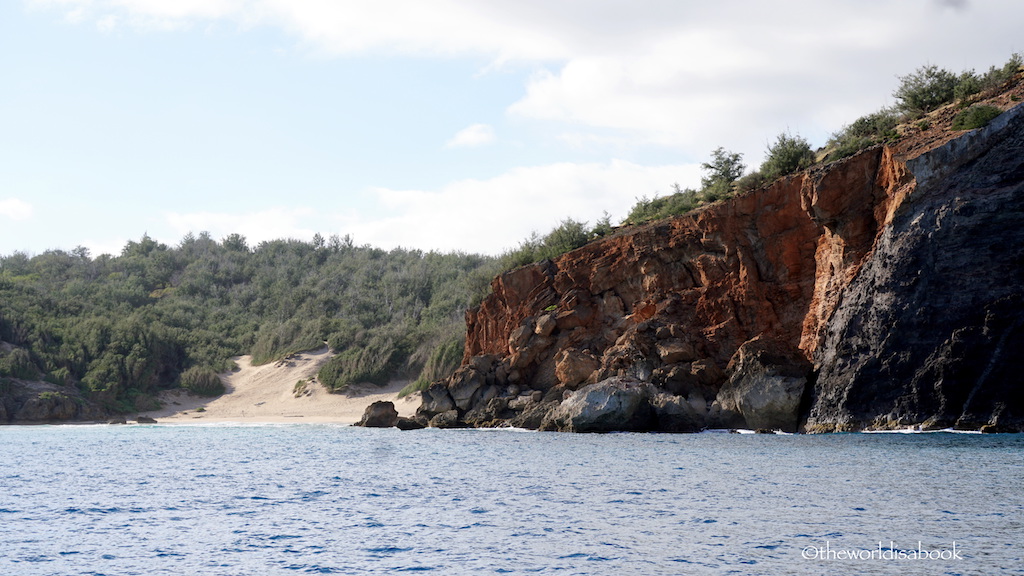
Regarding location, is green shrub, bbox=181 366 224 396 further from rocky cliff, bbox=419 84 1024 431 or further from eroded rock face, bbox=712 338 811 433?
eroded rock face, bbox=712 338 811 433

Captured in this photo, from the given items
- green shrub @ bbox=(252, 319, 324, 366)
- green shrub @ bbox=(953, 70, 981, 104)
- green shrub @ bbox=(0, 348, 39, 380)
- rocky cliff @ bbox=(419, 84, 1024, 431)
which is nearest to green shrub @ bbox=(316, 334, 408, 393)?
green shrub @ bbox=(252, 319, 324, 366)

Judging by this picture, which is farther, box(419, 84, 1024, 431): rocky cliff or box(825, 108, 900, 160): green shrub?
box(825, 108, 900, 160): green shrub

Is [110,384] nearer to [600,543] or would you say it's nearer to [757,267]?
A: [757,267]

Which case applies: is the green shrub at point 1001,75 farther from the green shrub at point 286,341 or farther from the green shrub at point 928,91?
the green shrub at point 286,341

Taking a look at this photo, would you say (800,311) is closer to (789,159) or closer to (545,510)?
(789,159)

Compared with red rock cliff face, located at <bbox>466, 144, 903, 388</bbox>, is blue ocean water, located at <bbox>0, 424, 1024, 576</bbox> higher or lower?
lower

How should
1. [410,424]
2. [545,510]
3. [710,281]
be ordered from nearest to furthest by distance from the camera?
[545,510]
[710,281]
[410,424]

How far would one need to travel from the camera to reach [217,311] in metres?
71.0

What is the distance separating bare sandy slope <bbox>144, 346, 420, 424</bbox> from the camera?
4956 centimetres

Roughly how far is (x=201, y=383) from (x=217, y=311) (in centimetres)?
1740

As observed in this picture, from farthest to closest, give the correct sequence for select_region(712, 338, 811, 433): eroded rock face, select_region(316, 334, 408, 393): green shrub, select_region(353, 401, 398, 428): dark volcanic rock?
select_region(316, 334, 408, 393): green shrub, select_region(353, 401, 398, 428): dark volcanic rock, select_region(712, 338, 811, 433): eroded rock face

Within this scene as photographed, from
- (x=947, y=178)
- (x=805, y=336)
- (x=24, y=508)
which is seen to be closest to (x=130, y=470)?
(x=24, y=508)

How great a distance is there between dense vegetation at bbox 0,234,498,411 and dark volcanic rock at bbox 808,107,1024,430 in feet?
89.5

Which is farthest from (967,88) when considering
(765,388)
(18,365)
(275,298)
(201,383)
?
(275,298)
